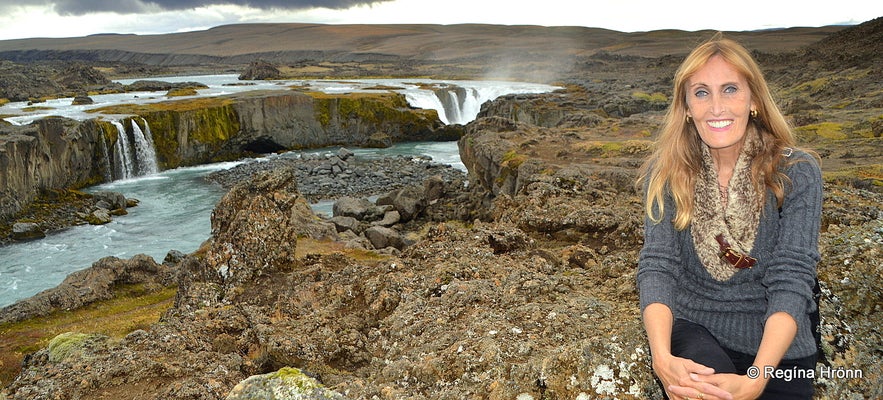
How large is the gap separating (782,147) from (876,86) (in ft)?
168

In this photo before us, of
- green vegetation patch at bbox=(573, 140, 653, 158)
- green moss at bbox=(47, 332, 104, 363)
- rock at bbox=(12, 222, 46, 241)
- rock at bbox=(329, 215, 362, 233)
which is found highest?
green vegetation patch at bbox=(573, 140, 653, 158)

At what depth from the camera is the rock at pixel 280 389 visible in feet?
14.1

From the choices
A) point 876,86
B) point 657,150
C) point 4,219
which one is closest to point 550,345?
point 657,150

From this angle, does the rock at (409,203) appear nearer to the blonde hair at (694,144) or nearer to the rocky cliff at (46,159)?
the rocky cliff at (46,159)

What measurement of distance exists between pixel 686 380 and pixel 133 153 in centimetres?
5265

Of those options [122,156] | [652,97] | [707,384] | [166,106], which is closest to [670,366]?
[707,384]

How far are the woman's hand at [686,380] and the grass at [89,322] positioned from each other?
517 inches

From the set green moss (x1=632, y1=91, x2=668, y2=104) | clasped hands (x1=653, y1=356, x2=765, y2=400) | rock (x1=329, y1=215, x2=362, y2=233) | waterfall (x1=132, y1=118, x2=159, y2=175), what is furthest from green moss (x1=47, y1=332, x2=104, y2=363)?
green moss (x1=632, y1=91, x2=668, y2=104)

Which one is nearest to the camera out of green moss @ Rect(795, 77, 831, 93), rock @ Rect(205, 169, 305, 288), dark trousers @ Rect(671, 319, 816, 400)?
dark trousers @ Rect(671, 319, 816, 400)

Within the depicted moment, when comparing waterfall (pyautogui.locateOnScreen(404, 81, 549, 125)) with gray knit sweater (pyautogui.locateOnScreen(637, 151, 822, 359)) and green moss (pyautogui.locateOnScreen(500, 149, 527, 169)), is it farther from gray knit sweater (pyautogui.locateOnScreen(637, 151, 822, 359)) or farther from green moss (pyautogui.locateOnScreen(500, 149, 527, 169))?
gray knit sweater (pyautogui.locateOnScreen(637, 151, 822, 359))

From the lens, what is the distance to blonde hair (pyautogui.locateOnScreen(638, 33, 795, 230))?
13.1ft

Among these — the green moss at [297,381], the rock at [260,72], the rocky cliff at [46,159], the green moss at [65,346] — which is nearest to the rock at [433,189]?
the green moss at [65,346]

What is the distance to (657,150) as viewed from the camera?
15.2 ft

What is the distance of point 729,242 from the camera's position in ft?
13.4
